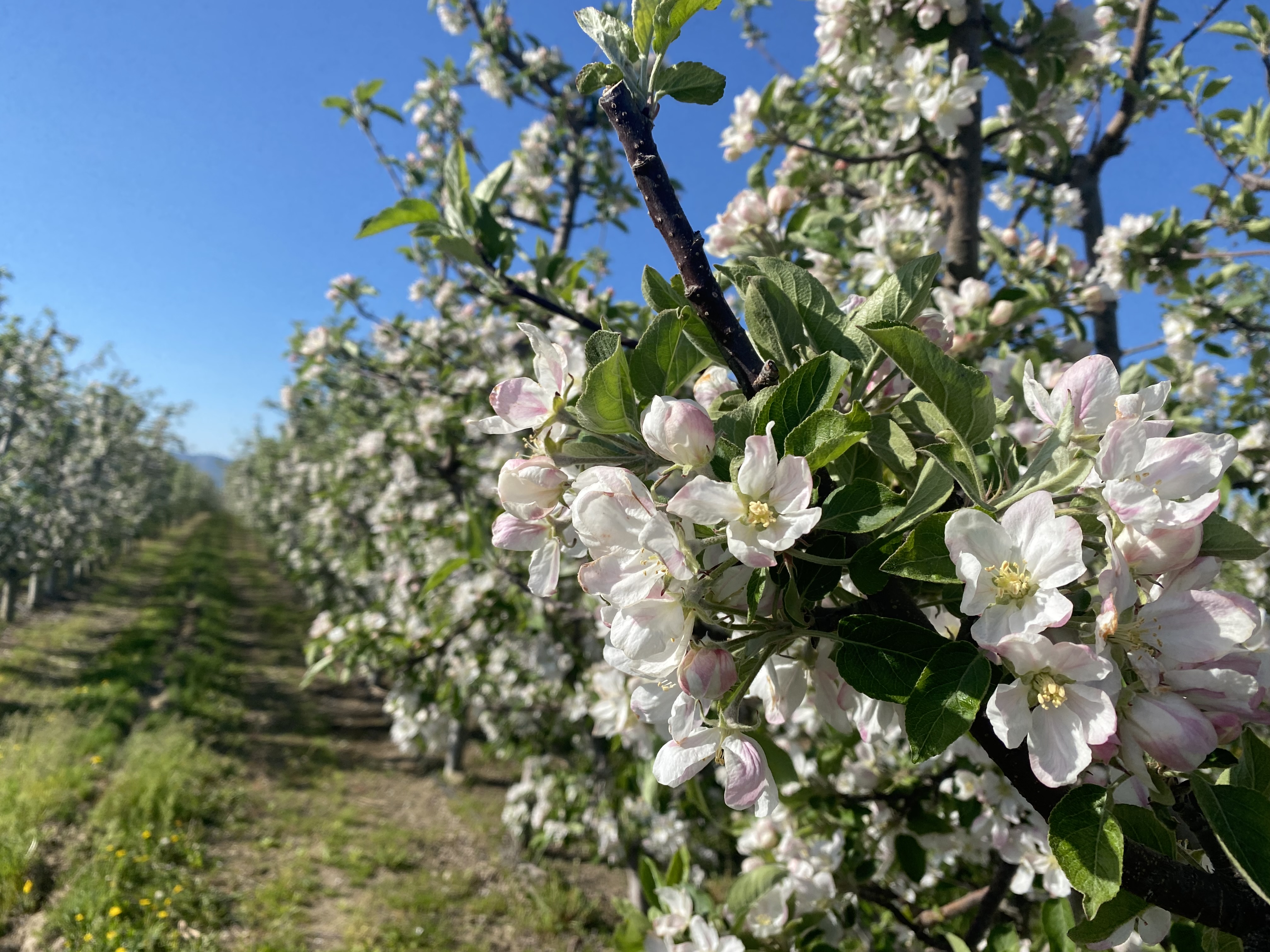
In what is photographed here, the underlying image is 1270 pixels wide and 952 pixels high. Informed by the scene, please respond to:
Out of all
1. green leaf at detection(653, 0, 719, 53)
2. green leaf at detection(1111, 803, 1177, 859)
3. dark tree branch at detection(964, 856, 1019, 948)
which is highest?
green leaf at detection(653, 0, 719, 53)

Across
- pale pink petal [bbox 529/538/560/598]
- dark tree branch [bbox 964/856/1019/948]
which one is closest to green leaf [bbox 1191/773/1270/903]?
pale pink petal [bbox 529/538/560/598]

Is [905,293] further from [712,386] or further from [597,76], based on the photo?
[597,76]

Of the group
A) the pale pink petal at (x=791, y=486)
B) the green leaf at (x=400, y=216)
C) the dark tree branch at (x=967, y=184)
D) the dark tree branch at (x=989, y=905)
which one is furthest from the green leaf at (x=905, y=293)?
the dark tree branch at (x=967, y=184)

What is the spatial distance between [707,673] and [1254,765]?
1.83ft

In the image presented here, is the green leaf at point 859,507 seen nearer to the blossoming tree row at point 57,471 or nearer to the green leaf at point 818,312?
the green leaf at point 818,312

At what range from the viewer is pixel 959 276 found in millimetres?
2127

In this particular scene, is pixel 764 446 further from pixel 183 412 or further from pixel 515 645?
pixel 183 412

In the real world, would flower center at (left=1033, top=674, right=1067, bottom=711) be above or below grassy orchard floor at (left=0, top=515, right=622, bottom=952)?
above

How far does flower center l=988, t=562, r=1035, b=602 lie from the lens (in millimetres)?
582

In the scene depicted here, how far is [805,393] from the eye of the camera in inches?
25.2

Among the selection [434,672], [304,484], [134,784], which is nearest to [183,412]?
[304,484]

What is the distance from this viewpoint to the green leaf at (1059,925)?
41.0 inches

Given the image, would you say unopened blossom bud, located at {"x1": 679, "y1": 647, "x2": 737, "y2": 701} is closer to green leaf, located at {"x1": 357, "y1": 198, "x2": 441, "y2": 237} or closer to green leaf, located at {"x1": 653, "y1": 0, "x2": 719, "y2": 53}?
green leaf, located at {"x1": 653, "y1": 0, "x2": 719, "y2": 53}

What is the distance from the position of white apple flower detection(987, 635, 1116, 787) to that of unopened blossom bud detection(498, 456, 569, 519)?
455 millimetres
